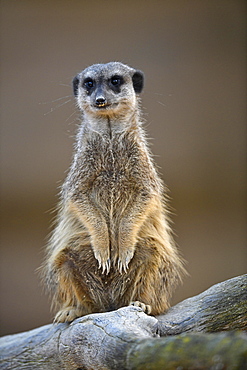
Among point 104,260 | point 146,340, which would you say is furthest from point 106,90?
point 146,340

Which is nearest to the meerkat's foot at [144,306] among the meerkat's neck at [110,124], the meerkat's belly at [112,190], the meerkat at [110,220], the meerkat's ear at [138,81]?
the meerkat at [110,220]

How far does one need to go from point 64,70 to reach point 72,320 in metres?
2.62

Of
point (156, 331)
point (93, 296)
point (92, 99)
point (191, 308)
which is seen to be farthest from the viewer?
point (92, 99)

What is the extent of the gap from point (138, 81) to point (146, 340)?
1739 mm

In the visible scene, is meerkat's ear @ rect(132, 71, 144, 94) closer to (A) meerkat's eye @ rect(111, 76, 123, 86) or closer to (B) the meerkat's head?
(B) the meerkat's head

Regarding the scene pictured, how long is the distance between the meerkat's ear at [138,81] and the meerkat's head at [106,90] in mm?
43

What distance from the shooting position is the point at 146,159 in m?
2.63

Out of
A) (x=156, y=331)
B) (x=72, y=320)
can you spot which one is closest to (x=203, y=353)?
(x=156, y=331)

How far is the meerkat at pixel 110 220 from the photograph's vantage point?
244 centimetres

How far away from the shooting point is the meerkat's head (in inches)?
103

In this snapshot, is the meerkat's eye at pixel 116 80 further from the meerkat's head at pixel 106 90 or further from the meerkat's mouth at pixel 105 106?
the meerkat's mouth at pixel 105 106

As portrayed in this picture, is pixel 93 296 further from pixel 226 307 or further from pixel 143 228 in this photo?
pixel 226 307

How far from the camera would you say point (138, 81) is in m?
2.89

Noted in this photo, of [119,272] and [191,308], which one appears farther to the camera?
[119,272]
